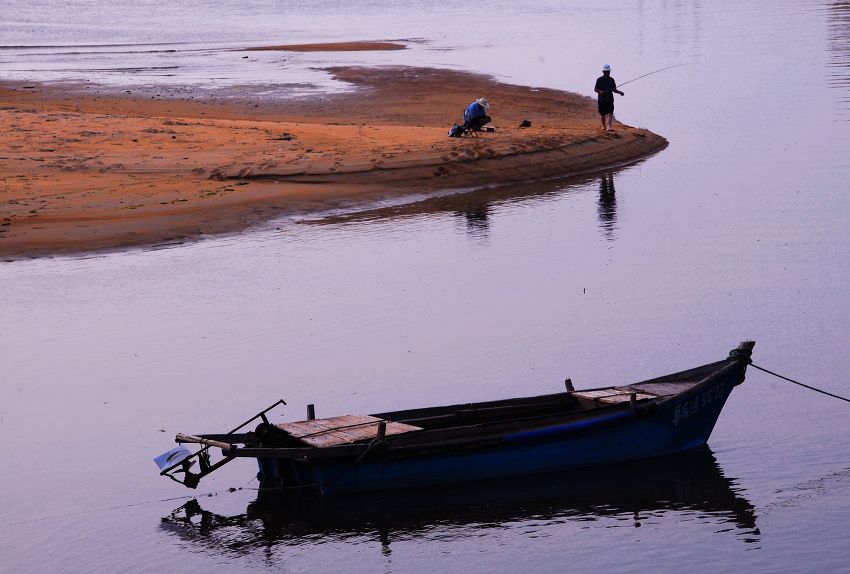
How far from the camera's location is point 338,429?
12.6m

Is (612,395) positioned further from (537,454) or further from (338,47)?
(338,47)

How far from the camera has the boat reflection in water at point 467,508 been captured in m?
11.9

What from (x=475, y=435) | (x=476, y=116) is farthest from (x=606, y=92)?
(x=475, y=435)

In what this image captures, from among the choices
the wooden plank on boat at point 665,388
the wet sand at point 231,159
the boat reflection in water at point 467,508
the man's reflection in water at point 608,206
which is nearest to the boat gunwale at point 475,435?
the wooden plank on boat at point 665,388

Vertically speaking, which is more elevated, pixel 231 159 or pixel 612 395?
pixel 231 159

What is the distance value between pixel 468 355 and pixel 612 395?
147 inches

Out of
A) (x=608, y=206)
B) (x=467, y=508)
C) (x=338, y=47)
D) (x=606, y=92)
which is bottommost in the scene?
(x=467, y=508)

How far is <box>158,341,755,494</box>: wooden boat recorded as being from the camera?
12.2m

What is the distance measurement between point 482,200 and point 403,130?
5038 millimetres

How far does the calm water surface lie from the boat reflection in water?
0.10 feet

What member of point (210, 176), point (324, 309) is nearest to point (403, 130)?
point (210, 176)

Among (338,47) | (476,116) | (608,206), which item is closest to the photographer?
(608,206)

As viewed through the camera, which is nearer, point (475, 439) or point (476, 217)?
point (475, 439)

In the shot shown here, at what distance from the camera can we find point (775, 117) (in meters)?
35.8
